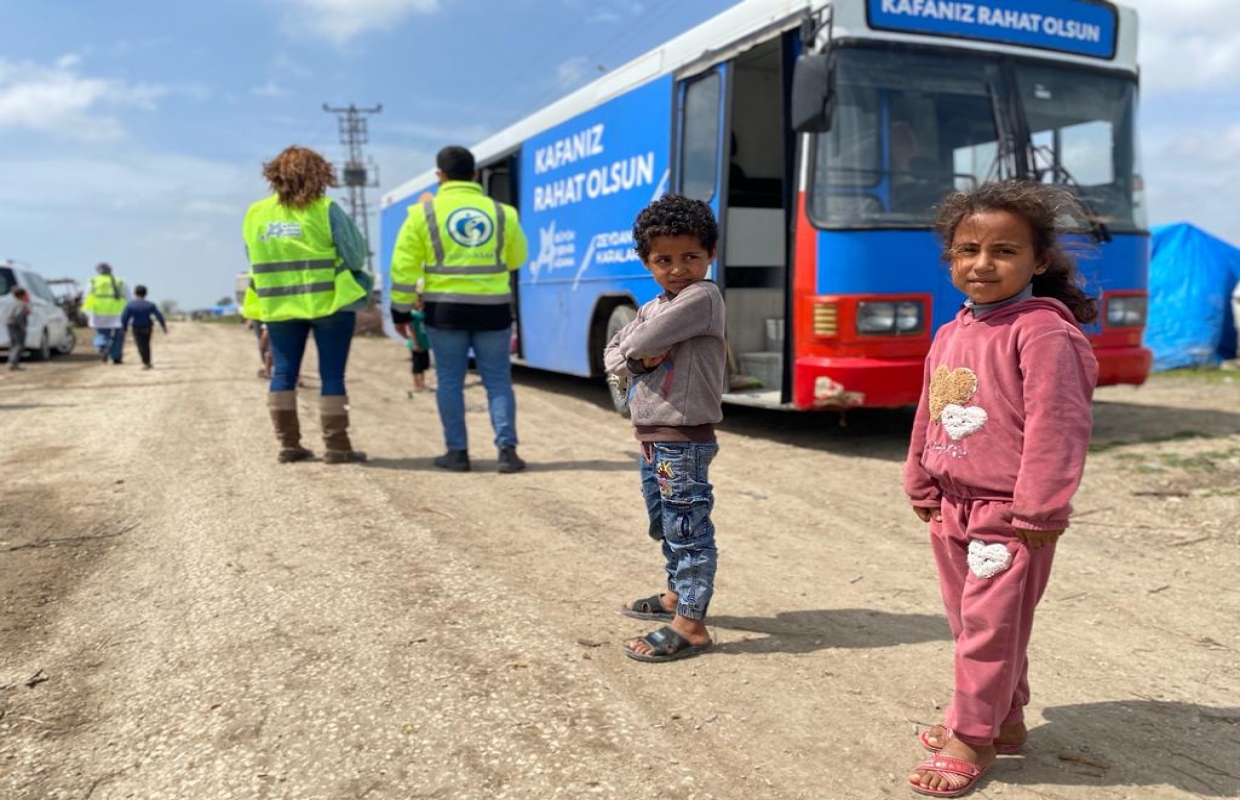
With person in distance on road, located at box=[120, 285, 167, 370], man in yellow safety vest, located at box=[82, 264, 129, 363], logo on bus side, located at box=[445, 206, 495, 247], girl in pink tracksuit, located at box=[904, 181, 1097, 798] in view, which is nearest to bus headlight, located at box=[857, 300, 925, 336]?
logo on bus side, located at box=[445, 206, 495, 247]

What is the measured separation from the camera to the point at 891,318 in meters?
6.23

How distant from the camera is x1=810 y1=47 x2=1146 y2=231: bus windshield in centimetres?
617

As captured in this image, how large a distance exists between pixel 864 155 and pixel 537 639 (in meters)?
4.43

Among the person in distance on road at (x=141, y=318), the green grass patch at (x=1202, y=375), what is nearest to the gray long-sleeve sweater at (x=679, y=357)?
the green grass patch at (x=1202, y=375)

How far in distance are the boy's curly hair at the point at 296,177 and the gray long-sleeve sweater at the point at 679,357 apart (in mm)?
3576

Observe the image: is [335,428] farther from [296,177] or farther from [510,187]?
[510,187]

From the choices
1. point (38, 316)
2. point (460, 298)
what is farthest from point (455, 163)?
point (38, 316)

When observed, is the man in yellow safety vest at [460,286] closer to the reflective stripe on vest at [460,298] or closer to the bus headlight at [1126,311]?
the reflective stripe on vest at [460,298]

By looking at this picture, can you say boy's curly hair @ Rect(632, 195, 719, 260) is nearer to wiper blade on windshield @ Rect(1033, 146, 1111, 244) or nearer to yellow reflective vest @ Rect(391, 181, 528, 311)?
yellow reflective vest @ Rect(391, 181, 528, 311)

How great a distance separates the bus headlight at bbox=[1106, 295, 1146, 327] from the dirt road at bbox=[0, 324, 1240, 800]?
1240mm

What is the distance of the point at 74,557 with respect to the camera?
4.03m

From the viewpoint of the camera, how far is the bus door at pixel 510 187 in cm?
1106

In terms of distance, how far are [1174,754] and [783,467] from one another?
13.3 ft

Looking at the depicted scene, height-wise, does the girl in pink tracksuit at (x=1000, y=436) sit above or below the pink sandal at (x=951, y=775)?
above
